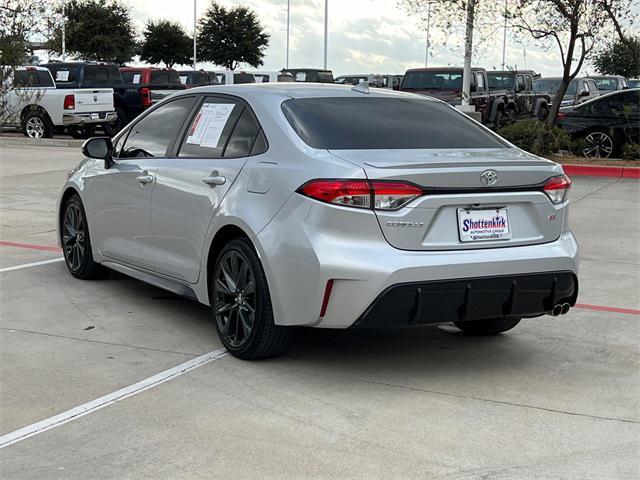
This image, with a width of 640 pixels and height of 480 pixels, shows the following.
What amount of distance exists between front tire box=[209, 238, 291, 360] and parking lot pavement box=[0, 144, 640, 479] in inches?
5.1

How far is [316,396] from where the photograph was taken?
16.5 ft

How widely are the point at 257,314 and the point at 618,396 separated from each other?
1966 millimetres

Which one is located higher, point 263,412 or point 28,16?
point 28,16

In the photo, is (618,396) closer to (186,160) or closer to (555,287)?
(555,287)

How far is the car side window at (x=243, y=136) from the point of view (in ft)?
18.9

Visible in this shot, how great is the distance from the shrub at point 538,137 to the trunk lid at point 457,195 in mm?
13223

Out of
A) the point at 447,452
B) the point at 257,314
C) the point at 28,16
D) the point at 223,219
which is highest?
the point at 28,16

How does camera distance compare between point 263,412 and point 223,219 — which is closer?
point 263,412

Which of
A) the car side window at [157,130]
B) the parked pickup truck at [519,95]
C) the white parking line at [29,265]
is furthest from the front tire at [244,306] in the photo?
the parked pickup truck at [519,95]

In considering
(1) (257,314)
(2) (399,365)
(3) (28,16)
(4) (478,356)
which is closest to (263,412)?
(1) (257,314)

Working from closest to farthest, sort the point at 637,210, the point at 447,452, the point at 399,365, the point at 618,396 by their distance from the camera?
the point at 447,452 < the point at 618,396 < the point at 399,365 < the point at 637,210

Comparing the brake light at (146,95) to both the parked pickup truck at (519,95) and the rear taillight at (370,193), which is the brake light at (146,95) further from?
the rear taillight at (370,193)

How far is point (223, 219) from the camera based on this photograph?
5.62m

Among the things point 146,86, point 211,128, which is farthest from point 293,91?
point 146,86
